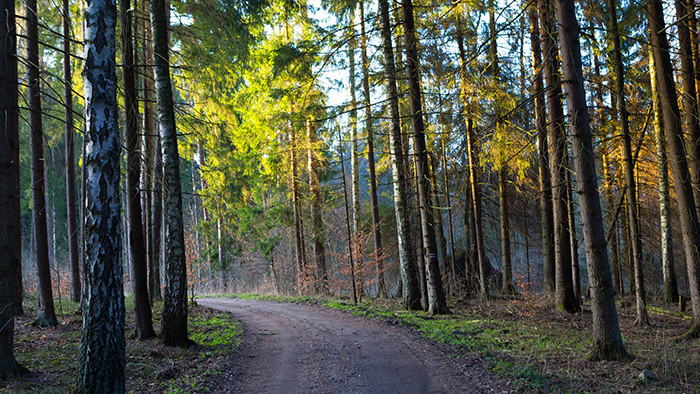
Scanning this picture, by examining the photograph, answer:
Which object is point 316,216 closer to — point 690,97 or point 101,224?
point 690,97

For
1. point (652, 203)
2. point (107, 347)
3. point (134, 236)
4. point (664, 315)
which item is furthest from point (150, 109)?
point (652, 203)

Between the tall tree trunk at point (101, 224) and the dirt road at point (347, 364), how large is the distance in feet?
6.36

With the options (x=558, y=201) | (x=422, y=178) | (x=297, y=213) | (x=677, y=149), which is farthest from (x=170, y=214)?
(x=297, y=213)

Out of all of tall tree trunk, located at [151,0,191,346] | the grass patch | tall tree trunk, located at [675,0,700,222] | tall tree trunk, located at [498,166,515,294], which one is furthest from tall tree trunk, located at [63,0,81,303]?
tall tree trunk, located at [675,0,700,222]

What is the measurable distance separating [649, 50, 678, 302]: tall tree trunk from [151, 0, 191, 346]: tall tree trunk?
1021 centimetres

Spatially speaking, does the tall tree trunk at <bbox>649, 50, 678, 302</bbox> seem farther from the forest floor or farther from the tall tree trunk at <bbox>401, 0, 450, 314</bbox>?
the tall tree trunk at <bbox>401, 0, 450, 314</bbox>

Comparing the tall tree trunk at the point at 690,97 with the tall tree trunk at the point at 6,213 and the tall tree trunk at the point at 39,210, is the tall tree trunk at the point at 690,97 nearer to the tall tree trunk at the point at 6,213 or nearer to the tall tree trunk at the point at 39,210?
the tall tree trunk at the point at 6,213

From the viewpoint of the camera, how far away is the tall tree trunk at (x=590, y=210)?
6.39 metres

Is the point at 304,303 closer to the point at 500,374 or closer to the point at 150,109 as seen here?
the point at 150,109

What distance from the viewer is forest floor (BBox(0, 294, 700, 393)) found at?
5.60 meters

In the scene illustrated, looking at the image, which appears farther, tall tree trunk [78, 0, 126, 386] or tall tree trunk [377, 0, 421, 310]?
tall tree trunk [377, 0, 421, 310]

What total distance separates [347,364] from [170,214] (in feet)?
14.8

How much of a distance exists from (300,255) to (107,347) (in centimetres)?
1519

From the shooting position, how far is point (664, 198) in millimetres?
10703
